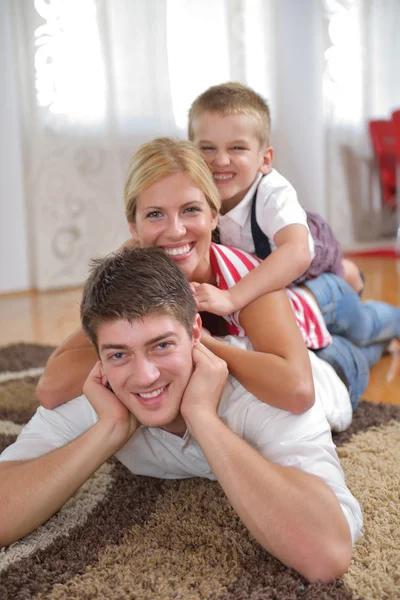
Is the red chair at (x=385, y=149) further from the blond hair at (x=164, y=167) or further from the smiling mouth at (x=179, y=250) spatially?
the smiling mouth at (x=179, y=250)

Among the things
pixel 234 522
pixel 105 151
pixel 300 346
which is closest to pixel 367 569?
pixel 234 522

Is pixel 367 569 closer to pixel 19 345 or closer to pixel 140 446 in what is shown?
pixel 140 446

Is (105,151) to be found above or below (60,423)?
above

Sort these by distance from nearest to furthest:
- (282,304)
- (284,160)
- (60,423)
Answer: (60,423), (282,304), (284,160)

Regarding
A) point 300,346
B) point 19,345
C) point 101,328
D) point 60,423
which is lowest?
point 19,345

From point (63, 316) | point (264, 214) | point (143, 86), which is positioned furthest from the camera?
point (143, 86)

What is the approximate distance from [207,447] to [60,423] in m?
0.37

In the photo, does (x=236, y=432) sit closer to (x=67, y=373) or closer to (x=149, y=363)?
(x=149, y=363)

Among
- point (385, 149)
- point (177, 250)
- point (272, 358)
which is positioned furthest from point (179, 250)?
point (385, 149)

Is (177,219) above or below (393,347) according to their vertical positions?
above

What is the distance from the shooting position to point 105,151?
156 inches

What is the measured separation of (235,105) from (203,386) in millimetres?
911

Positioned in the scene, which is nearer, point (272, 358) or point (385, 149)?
point (272, 358)

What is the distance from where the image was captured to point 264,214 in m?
1.77
